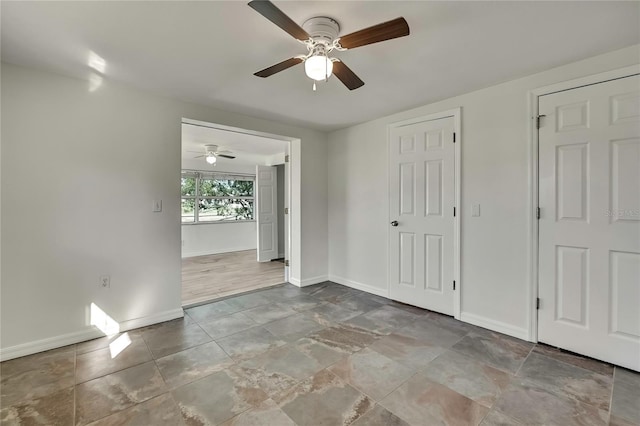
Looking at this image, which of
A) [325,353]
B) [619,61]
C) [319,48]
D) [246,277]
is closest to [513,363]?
[325,353]

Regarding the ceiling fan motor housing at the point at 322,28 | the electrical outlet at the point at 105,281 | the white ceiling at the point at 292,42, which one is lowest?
the electrical outlet at the point at 105,281

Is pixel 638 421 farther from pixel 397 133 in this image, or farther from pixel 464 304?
pixel 397 133

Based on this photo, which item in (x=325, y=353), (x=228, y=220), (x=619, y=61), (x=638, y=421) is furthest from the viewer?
(x=228, y=220)

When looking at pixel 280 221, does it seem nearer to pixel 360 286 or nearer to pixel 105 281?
pixel 360 286

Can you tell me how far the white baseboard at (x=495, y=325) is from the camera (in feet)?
8.19

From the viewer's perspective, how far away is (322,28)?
1665mm

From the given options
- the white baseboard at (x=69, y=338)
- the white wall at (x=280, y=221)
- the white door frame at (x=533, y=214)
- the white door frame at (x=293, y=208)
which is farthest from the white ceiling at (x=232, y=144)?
the white door frame at (x=533, y=214)

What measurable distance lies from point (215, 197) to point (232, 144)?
2.33m

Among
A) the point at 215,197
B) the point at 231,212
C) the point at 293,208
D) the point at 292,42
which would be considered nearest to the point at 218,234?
the point at 231,212

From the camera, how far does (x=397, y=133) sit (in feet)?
11.2

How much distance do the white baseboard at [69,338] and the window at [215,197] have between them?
4108mm

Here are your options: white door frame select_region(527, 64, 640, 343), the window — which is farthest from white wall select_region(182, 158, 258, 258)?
white door frame select_region(527, 64, 640, 343)

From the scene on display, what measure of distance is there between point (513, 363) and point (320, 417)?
1.54 m

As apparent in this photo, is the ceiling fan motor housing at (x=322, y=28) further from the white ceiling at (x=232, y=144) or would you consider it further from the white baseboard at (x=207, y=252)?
the white baseboard at (x=207, y=252)
